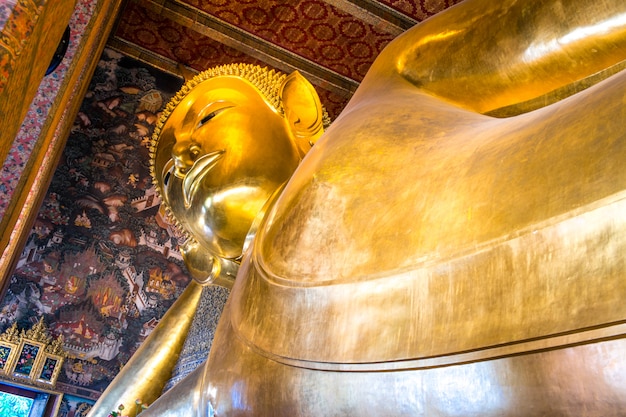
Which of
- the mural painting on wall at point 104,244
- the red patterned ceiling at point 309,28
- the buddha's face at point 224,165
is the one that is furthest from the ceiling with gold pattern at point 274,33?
the buddha's face at point 224,165

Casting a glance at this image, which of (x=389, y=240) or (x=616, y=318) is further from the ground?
(x=389, y=240)

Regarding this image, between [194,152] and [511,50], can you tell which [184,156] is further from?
[511,50]

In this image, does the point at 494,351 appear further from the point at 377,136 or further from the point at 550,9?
the point at 550,9

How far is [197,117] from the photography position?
174cm

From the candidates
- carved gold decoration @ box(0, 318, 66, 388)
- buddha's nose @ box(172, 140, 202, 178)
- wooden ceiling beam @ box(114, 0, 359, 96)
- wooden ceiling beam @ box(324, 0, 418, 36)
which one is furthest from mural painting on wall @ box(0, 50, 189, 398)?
buddha's nose @ box(172, 140, 202, 178)

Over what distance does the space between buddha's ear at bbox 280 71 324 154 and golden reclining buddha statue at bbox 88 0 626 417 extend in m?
0.36

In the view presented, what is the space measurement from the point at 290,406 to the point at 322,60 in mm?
Answer: 4992

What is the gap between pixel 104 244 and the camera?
18.1 feet

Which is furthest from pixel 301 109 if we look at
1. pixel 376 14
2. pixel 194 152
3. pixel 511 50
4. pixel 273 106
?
pixel 376 14

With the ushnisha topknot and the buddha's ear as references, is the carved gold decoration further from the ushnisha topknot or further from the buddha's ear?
the buddha's ear

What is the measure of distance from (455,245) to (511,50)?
0.61m

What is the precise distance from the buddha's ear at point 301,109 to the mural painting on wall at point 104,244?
4090mm

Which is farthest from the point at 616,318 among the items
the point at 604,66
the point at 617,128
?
the point at 604,66

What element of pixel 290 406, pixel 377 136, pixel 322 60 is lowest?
pixel 290 406
